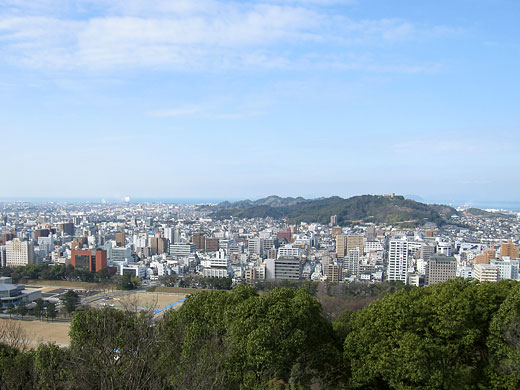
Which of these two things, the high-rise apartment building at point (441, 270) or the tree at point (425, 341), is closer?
the tree at point (425, 341)

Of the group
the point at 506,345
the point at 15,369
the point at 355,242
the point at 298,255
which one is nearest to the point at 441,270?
the point at 298,255

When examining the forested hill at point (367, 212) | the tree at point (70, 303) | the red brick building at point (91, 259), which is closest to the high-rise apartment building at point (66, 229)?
the red brick building at point (91, 259)

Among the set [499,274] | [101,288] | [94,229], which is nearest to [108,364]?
[101,288]

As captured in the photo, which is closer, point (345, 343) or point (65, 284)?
point (345, 343)

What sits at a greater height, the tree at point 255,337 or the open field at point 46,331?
the tree at point 255,337

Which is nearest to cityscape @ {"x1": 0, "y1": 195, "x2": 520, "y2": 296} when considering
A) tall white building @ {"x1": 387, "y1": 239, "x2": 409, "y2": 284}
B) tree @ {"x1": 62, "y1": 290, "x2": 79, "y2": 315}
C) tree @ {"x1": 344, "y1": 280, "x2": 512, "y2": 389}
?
tall white building @ {"x1": 387, "y1": 239, "x2": 409, "y2": 284}

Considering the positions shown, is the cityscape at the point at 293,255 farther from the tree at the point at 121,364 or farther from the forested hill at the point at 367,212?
the tree at the point at 121,364

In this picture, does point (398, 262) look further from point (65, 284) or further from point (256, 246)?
point (65, 284)

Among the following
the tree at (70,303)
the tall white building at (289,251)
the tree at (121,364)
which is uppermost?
the tree at (121,364)
